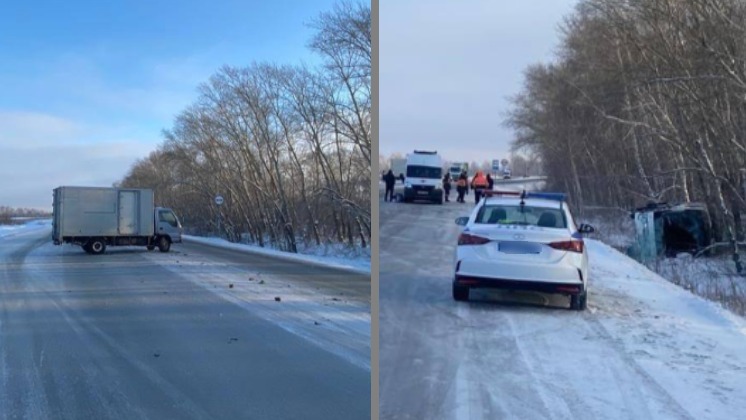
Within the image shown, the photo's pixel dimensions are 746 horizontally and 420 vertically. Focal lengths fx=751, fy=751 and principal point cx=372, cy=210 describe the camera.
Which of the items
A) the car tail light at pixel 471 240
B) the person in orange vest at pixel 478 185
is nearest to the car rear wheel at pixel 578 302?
the car tail light at pixel 471 240

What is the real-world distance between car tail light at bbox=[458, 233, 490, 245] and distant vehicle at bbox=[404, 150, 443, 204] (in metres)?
0.57

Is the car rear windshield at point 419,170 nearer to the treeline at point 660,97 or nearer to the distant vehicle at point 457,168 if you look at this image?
the distant vehicle at point 457,168

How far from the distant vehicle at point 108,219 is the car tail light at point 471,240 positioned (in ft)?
54.5

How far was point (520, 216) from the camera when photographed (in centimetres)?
666

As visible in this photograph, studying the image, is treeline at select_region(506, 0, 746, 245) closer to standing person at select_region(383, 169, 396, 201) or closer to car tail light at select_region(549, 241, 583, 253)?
car tail light at select_region(549, 241, 583, 253)

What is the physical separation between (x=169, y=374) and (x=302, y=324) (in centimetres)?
257

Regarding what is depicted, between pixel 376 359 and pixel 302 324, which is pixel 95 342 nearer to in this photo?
pixel 302 324

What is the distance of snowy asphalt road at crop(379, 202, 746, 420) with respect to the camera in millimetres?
3660

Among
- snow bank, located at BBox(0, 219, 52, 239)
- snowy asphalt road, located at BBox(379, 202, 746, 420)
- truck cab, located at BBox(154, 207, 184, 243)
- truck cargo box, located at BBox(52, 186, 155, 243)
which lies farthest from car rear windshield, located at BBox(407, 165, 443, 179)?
truck cab, located at BBox(154, 207, 184, 243)

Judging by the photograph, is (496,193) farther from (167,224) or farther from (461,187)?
(167,224)

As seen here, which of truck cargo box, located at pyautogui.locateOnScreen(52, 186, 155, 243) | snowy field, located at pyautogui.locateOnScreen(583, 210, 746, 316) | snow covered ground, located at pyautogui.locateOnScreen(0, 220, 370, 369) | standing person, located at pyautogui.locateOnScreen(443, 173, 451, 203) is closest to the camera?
standing person, located at pyautogui.locateOnScreen(443, 173, 451, 203)

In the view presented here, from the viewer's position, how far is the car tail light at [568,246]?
6.43 meters

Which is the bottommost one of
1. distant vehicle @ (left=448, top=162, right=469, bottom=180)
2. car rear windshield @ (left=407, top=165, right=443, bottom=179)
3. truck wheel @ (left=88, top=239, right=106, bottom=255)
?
truck wheel @ (left=88, top=239, right=106, bottom=255)

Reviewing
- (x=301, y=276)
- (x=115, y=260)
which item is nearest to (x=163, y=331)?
(x=301, y=276)
